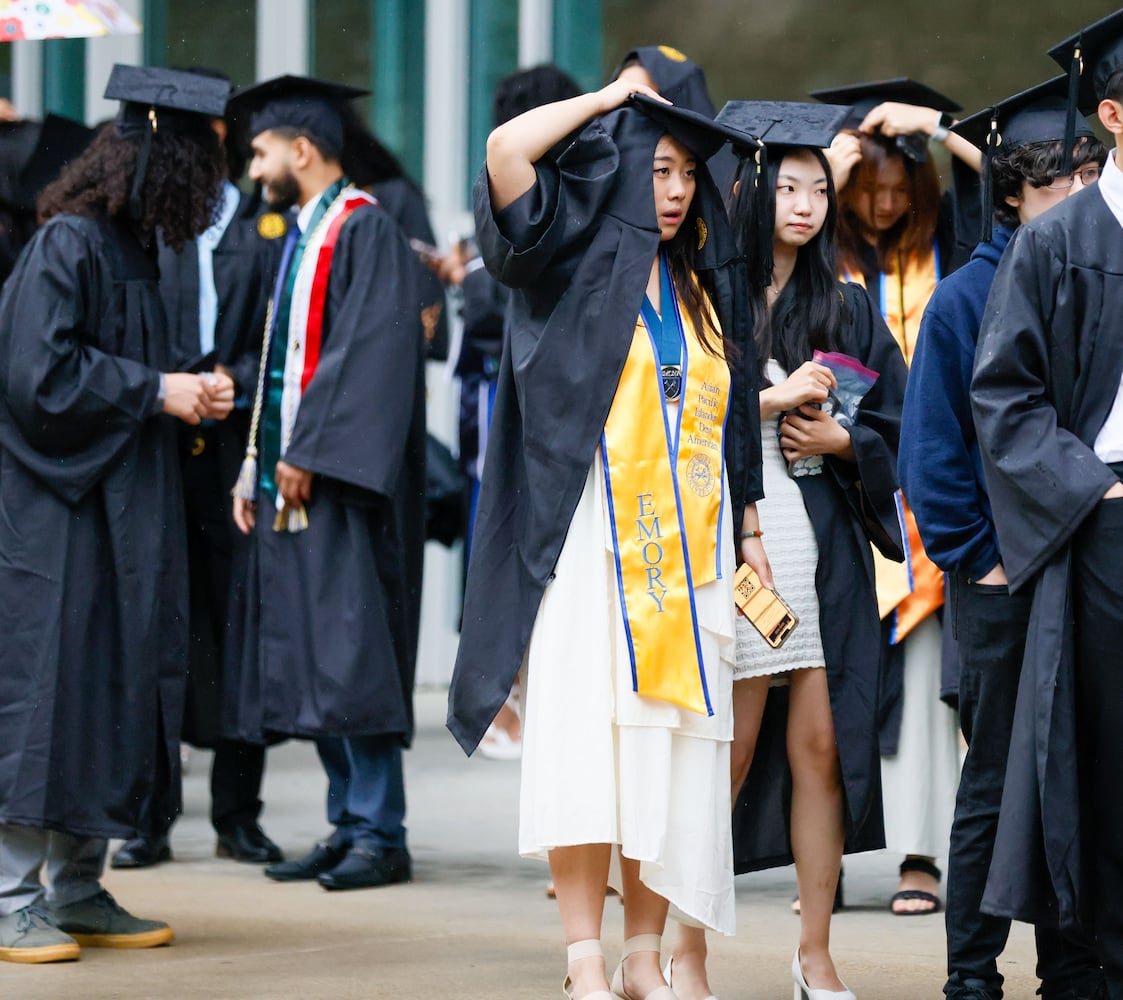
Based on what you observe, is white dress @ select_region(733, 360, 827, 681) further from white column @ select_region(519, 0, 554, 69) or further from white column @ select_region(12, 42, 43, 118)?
white column @ select_region(12, 42, 43, 118)

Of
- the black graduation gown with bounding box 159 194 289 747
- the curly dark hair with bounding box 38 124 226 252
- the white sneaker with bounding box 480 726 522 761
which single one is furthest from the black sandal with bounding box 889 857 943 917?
the white sneaker with bounding box 480 726 522 761

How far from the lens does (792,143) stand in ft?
15.8

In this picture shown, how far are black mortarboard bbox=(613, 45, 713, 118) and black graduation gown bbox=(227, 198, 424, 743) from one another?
42.6 inches

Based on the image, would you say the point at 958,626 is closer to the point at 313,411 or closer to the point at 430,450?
the point at 313,411

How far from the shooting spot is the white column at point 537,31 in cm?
1028

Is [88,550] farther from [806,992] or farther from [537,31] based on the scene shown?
[537,31]

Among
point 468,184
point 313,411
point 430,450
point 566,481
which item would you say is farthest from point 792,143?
point 468,184

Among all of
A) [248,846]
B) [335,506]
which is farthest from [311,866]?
[335,506]

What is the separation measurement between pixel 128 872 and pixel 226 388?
179 centimetres

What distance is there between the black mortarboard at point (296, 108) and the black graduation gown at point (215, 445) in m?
0.41

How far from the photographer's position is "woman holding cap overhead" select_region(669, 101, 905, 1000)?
466 centimetres

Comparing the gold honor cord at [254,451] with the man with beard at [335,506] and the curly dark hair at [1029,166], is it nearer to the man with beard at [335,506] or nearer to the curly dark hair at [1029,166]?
the man with beard at [335,506]

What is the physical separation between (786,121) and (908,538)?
5.15 feet

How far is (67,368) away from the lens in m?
5.27
